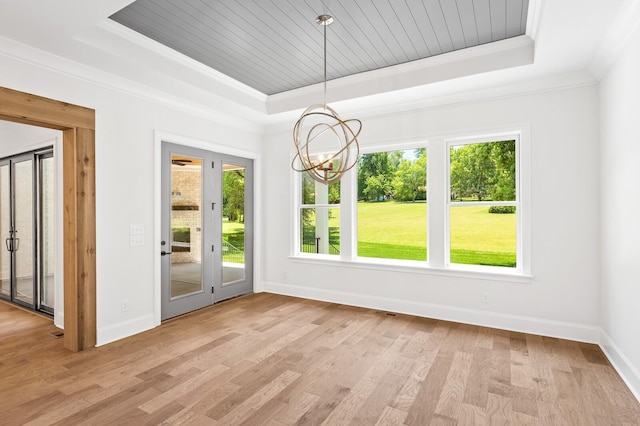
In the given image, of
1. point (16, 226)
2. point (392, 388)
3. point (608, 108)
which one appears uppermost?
point (608, 108)

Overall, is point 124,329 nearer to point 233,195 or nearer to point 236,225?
point 236,225

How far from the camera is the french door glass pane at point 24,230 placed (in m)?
4.74

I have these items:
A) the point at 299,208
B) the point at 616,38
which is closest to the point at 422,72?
the point at 616,38

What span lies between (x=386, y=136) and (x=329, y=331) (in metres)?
2.62

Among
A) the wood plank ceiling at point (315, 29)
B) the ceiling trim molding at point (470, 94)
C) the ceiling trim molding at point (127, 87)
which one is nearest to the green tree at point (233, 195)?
the ceiling trim molding at point (127, 87)

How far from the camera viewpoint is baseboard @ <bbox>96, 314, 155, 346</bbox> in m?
3.48

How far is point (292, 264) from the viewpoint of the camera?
17.8ft

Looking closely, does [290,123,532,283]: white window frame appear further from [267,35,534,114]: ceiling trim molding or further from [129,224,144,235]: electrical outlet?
[129,224,144,235]: electrical outlet

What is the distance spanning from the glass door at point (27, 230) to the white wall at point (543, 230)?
4.45 m

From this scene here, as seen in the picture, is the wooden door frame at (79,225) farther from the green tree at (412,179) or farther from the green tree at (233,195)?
the green tree at (412,179)

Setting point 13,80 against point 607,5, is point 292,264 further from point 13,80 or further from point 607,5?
point 607,5

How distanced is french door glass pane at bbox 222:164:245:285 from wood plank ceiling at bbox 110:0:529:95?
1.69 m

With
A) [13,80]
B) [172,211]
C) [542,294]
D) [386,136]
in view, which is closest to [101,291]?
[172,211]

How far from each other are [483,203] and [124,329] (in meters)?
4.31
